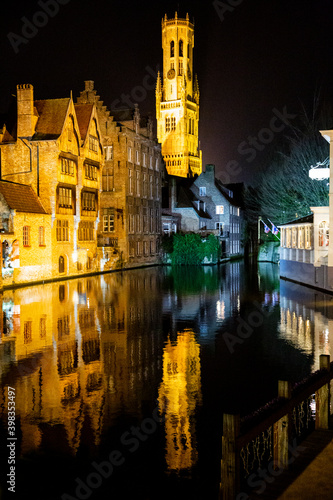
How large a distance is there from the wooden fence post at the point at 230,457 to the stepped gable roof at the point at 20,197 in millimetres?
32606

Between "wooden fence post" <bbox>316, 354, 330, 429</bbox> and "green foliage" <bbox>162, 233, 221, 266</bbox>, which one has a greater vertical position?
"green foliage" <bbox>162, 233, 221, 266</bbox>

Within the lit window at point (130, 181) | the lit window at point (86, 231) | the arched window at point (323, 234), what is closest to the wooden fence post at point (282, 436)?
the arched window at point (323, 234)

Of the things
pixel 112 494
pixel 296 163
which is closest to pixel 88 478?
pixel 112 494

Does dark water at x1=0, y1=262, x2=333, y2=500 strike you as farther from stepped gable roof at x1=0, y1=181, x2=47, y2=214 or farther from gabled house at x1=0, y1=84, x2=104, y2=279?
gabled house at x1=0, y1=84, x2=104, y2=279

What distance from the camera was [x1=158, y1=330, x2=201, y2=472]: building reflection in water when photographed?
7930 mm

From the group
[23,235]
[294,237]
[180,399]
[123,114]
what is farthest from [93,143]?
[180,399]

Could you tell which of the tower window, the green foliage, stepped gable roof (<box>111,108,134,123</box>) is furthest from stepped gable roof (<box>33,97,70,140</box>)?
the tower window

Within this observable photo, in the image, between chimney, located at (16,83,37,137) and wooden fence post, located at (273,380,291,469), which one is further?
chimney, located at (16,83,37,137)

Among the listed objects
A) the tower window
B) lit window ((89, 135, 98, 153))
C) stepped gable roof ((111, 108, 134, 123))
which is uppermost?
the tower window

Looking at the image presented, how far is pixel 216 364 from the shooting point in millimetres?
13617

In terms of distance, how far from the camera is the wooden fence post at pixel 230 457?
571 cm

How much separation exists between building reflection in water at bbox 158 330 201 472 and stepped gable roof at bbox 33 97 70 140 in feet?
97.2

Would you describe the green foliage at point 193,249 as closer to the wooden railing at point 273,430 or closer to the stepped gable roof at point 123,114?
the stepped gable roof at point 123,114

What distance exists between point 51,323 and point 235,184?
86169 millimetres
